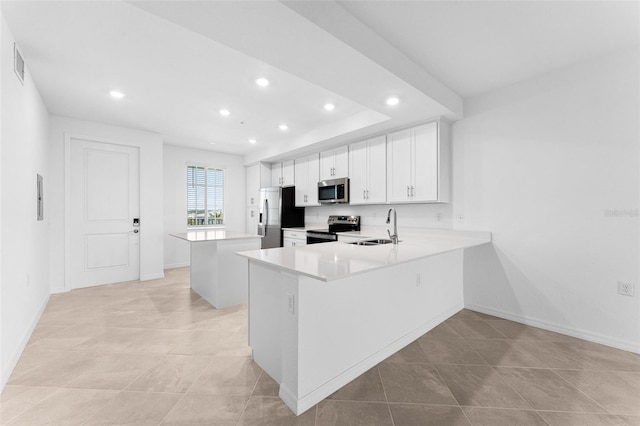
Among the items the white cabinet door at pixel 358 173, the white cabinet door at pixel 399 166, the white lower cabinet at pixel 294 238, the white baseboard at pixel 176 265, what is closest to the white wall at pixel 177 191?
the white baseboard at pixel 176 265

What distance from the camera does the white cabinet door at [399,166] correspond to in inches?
143

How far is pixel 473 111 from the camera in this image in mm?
3326

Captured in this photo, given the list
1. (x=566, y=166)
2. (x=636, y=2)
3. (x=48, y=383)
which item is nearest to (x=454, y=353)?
(x=566, y=166)

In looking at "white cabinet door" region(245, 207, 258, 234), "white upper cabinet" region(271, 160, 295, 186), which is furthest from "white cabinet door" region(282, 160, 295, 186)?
"white cabinet door" region(245, 207, 258, 234)

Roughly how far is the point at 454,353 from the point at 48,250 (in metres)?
5.31

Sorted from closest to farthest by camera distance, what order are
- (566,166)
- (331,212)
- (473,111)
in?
(566,166) < (473,111) < (331,212)

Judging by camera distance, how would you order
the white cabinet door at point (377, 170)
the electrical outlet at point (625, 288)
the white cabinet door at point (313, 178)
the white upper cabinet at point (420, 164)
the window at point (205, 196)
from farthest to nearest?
the window at point (205, 196), the white cabinet door at point (313, 178), the white cabinet door at point (377, 170), the white upper cabinet at point (420, 164), the electrical outlet at point (625, 288)

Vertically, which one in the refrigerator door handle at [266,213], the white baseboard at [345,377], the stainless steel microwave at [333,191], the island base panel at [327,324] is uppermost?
the stainless steel microwave at [333,191]

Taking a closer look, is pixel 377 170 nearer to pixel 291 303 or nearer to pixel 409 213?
pixel 409 213

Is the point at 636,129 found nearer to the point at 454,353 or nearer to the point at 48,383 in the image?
the point at 454,353

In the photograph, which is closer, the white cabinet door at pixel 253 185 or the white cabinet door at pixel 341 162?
the white cabinet door at pixel 341 162

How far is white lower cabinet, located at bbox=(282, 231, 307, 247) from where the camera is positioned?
495 centimetres

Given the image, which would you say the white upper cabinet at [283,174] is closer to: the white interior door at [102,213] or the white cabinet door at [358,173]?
the white cabinet door at [358,173]

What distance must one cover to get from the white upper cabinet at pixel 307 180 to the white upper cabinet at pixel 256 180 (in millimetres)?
1006
